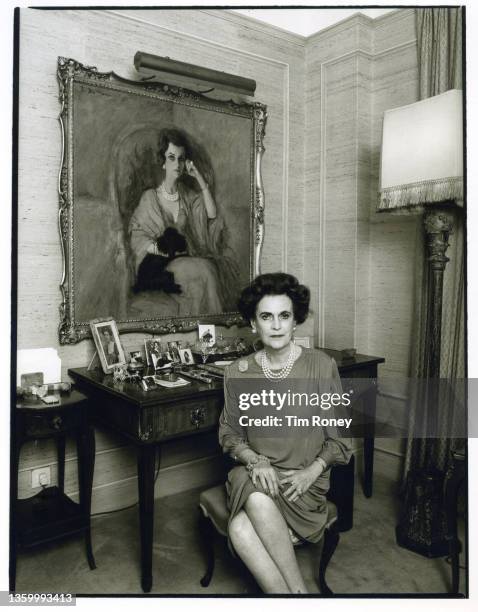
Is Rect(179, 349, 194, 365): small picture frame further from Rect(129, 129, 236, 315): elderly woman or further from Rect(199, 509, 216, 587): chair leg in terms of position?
Rect(199, 509, 216, 587): chair leg

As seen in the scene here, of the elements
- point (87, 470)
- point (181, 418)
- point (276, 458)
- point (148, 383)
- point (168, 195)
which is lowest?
point (87, 470)

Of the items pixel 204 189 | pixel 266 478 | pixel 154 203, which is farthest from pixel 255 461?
pixel 204 189

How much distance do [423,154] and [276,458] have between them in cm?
136

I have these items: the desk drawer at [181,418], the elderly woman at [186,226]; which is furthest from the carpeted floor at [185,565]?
the elderly woman at [186,226]

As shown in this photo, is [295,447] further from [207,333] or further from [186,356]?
[207,333]

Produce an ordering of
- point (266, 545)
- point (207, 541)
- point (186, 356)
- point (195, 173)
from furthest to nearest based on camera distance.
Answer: point (195, 173), point (186, 356), point (207, 541), point (266, 545)

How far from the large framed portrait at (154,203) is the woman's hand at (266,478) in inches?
40.7

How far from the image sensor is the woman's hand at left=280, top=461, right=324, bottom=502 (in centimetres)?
180

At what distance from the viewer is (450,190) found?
2.10m

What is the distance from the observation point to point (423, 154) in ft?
7.14

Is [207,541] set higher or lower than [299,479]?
lower

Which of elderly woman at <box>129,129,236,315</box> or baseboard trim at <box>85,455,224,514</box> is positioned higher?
elderly woman at <box>129,129,236,315</box>

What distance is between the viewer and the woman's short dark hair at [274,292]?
1.94 meters

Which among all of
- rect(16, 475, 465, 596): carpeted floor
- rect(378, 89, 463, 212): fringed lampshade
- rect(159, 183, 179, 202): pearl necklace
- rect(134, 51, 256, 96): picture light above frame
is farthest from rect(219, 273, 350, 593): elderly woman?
rect(134, 51, 256, 96): picture light above frame
